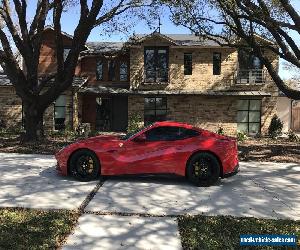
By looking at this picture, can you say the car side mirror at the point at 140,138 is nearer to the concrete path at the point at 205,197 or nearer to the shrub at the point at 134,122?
the concrete path at the point at 205,197

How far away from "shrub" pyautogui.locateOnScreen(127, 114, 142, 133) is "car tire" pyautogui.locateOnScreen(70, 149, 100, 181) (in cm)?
1491

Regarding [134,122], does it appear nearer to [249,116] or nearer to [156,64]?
[156,64]

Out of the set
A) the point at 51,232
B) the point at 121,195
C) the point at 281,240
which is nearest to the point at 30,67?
the point at 121,195

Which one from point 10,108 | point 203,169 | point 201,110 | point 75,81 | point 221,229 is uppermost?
point 75,81

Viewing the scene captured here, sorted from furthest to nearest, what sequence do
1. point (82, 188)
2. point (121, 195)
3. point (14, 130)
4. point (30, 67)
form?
1. point (14, 130)
2. point (30, 67)
3. point (82, 188)
4. point (121, 195)

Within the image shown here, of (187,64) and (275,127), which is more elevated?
(187,64)

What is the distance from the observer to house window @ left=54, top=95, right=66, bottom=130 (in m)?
25.4

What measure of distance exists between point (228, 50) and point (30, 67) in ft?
46.0

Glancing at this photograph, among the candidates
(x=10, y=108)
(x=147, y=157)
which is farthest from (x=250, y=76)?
(x=147, y=157)

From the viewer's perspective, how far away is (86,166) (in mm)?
9258

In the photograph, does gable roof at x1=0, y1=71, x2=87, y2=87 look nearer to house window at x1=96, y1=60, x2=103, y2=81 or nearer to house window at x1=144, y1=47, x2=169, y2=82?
house window at x1=96, y1=60, x2=103, y2=81

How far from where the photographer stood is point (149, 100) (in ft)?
87.4

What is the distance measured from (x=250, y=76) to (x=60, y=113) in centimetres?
1268

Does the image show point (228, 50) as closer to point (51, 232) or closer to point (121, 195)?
point (121, 195)
